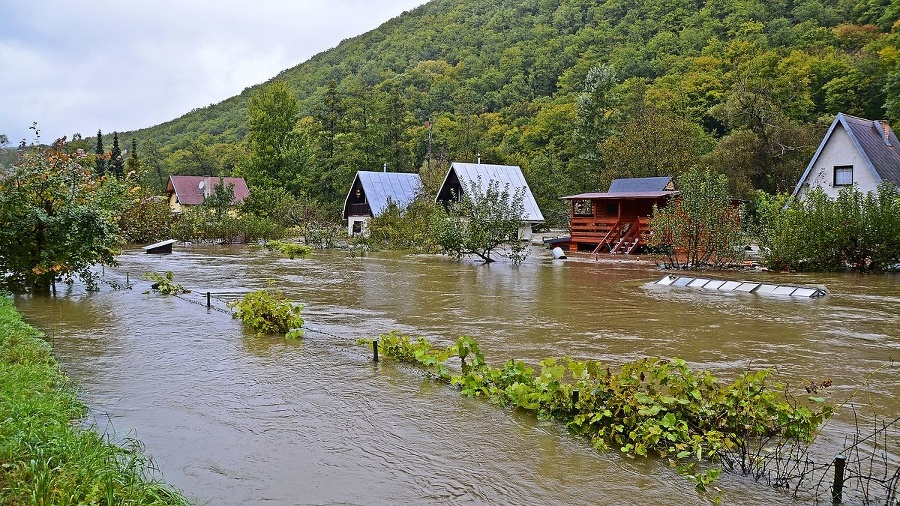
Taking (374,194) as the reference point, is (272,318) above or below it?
below

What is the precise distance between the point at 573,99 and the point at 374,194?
27.9 metres

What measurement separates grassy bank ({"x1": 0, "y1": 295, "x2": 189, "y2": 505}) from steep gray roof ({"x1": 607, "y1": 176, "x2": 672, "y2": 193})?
29.2 meters

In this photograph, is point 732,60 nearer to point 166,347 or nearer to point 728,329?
point 728,329

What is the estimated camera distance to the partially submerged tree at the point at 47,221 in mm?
12953

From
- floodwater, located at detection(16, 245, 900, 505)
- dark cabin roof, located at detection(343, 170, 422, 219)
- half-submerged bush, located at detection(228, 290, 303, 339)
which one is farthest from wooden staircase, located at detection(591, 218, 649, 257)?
half-submerged bush, located at detection(228, 290, 303, 339)

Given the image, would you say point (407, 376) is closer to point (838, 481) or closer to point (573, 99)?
point (838, 481)

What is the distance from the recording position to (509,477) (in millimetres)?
4684

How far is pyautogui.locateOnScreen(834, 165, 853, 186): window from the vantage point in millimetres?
29156

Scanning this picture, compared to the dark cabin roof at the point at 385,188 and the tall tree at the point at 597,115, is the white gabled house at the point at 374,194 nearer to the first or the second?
the dark cabin roof at the point at 385,188

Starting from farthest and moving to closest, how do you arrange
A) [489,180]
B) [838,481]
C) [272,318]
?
[489,180]
[272,318]
[838,481]

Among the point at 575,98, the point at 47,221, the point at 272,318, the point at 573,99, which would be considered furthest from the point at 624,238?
the point at 573,99

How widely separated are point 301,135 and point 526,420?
60.7 meters

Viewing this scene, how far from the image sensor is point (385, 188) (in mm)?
46969

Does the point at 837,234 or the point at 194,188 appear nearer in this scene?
the point at 837,234
